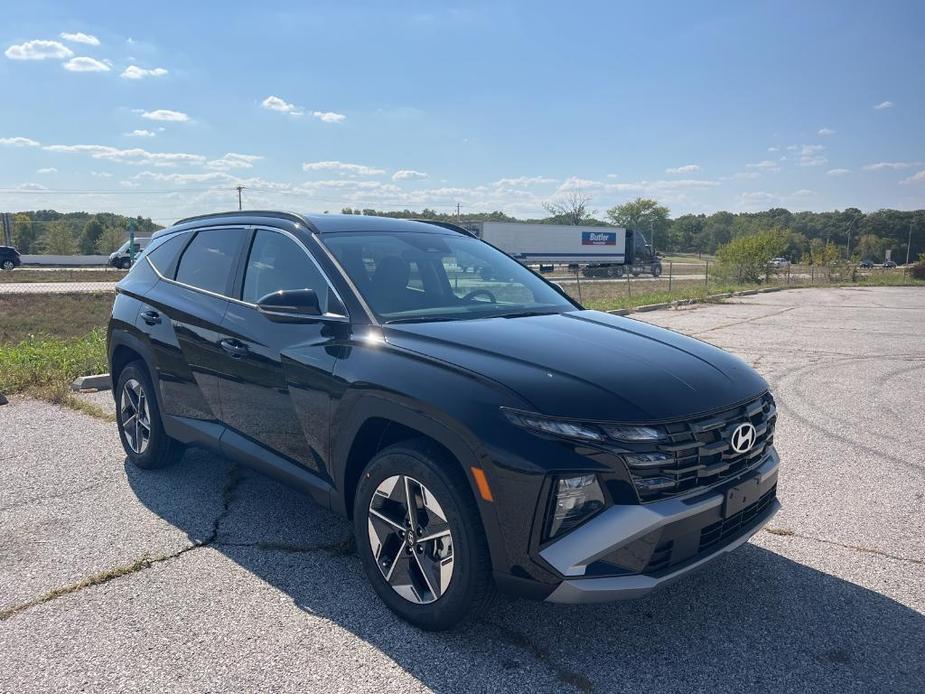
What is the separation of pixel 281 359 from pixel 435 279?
38.6 inches

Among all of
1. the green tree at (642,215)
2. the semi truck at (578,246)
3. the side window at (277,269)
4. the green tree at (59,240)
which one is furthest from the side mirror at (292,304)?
the green tree at (642,215)

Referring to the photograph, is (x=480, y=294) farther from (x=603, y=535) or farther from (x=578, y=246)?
(x=578, y=246)

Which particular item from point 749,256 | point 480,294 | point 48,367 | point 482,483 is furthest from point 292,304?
point 749,256

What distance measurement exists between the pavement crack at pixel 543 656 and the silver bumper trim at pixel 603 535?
0.48m

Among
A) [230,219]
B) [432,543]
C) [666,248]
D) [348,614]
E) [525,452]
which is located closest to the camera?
[525,452]

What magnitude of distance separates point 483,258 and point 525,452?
85.8 inches

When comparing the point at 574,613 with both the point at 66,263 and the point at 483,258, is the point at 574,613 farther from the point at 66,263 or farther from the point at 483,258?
the point at 66,263

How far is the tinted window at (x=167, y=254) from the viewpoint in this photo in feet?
15.6

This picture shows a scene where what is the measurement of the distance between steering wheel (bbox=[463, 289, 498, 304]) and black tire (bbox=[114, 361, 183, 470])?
7.60 ft

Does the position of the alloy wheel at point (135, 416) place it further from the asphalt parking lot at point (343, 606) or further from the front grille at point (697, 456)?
the front grille at point (697, 456)

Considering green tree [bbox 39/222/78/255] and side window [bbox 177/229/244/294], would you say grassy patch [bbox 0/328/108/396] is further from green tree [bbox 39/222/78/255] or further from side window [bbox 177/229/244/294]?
green tree [bbox 39/222/78/255]

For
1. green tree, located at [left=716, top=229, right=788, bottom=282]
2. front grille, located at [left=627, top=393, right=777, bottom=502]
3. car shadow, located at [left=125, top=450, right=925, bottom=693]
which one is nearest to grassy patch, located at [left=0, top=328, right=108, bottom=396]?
car shadow, located at [left=125, top=450, right=925, bottom=693]

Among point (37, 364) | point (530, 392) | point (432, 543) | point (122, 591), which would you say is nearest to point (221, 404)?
point (122, 591)

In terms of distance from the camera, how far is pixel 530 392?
8.58 feet
